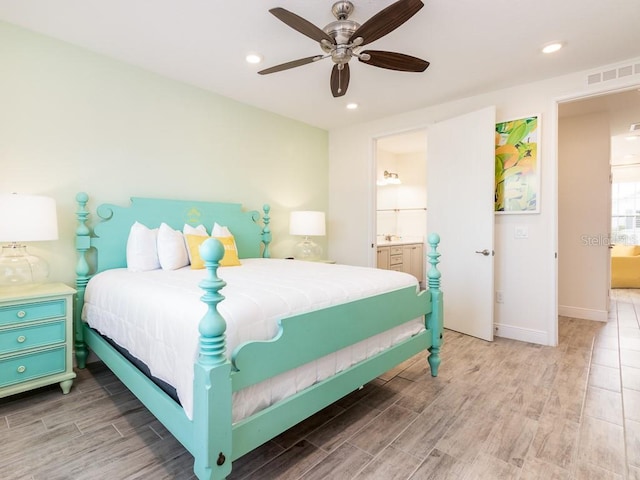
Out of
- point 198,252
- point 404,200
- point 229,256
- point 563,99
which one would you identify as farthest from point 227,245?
point 404,200

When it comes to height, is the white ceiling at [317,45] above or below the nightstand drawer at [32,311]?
above

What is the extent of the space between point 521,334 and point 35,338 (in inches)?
158

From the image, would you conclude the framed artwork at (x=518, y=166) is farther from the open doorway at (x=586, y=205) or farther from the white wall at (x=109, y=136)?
the white wall at (x=109, y=136)

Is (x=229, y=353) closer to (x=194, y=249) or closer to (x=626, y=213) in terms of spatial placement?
(x=194, y=249)

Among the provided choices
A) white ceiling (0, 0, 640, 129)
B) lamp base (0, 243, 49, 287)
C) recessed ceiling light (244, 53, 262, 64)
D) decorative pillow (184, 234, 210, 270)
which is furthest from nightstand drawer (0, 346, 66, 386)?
recessed ceiling light (244, 53, 262, 64)

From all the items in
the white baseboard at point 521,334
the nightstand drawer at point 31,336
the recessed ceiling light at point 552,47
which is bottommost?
the white baseboard at point 521,334

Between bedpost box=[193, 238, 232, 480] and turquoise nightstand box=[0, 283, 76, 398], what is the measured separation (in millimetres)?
1596

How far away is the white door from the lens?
3.24 metres

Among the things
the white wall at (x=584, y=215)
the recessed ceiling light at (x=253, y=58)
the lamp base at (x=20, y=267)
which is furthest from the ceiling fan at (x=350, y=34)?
the white wall at (x=584, y=215)

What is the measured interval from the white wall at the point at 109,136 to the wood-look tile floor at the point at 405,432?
3.94ft

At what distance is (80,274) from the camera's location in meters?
2.58

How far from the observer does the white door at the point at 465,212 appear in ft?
10.6

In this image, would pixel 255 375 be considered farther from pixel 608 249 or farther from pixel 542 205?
pixel 608 249

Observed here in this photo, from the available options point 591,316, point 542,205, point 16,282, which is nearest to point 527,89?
point 542,205
